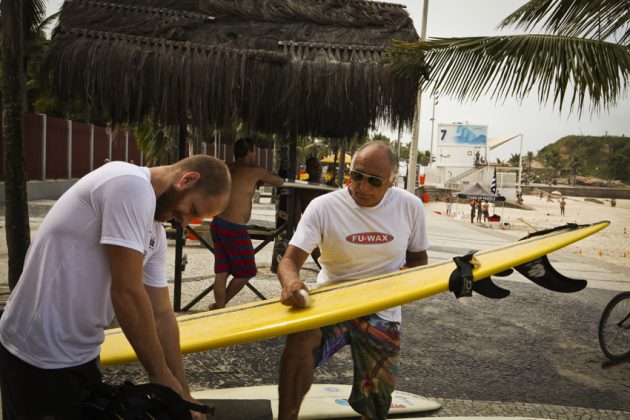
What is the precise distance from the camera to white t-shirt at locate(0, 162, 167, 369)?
1.66 meters

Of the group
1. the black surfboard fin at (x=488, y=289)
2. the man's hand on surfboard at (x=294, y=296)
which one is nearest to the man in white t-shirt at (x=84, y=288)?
the man's hand on surfboard at (x=294, y=296)

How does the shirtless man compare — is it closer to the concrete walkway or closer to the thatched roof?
the concrete walkway

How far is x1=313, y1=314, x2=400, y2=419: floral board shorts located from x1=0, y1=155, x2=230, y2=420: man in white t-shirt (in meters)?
1.06

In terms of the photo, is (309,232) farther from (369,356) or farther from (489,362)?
(489,362)

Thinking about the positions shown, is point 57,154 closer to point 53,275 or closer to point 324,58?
point 324,58

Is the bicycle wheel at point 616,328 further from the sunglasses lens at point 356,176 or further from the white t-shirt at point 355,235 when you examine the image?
the sunglasses lens at point 356,176

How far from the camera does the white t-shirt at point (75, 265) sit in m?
1.66

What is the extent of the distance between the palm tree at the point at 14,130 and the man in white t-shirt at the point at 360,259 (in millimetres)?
2906

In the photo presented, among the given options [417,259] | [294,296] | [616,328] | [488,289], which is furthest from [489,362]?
[294,296]

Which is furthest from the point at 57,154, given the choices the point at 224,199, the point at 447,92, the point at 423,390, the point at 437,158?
the point at 437,158

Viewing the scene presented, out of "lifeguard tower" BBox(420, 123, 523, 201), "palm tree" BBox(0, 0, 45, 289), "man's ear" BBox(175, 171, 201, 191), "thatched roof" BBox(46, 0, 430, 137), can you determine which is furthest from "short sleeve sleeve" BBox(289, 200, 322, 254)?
"lifeguard tower" BBox(420, 123, 523, 201)

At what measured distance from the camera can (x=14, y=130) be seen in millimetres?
4531

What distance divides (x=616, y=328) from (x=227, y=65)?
14.0 ft

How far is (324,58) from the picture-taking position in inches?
216
